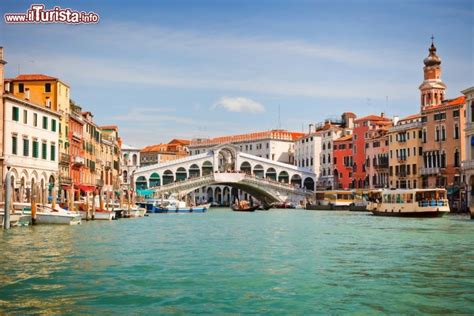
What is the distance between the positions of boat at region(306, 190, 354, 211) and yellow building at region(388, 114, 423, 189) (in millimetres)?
3227

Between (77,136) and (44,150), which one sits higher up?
(77,136)

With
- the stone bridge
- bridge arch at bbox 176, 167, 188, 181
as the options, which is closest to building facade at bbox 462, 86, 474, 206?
the stone bridge

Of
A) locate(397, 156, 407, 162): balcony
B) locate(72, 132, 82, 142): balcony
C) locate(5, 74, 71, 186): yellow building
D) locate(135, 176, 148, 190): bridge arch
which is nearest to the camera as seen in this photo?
locate(5, 74, 71, 186): yellow building

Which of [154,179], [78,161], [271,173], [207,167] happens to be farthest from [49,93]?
[271,173]

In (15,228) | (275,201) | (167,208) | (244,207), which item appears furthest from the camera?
(275,201)

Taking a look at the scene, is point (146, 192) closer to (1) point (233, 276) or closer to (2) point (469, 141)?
(2) point (469, 141)

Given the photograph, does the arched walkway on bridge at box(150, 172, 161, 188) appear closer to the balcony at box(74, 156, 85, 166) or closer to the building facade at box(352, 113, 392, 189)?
the building facade at box(352, 113, 392, 189)

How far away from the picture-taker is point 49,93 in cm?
3391

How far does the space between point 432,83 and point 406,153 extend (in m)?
5.23

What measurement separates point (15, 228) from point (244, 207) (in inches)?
1204

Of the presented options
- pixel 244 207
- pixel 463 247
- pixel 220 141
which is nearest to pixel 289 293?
pixel 463 247

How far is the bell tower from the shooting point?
5144 cm

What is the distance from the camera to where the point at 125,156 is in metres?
75.1

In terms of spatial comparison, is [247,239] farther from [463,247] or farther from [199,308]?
[199,308]
